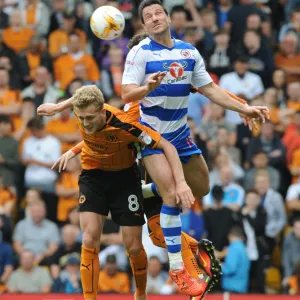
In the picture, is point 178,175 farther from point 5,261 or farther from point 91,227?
point 5,261

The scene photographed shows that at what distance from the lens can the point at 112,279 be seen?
14.8 metres

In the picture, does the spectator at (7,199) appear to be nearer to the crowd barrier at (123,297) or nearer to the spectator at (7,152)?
the spectator at (7,152)

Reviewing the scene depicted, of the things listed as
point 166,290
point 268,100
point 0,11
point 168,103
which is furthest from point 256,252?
point 0,11

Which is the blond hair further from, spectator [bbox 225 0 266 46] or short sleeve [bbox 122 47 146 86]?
spectator [bbox 225 0 266 46]

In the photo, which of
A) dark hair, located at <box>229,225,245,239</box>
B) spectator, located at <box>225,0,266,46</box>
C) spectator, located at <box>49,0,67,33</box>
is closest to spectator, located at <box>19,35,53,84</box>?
spectator, located at <box>49,0,67,33</box>

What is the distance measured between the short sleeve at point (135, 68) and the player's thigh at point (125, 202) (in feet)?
3.13

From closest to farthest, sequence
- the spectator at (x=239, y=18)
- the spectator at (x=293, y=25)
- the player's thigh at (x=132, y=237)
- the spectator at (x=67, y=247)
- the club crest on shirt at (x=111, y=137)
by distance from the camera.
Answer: the club crest on shirt at (x=111, y=137) < the player's thigh at (x=132, y=237) < the spectator at (x=67, y=247) < the spectator at (x=239, y=18) < the spectator at (x=293, y=25)

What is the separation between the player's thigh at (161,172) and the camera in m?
10.5

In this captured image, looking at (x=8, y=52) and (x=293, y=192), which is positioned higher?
(x=8, y=52)

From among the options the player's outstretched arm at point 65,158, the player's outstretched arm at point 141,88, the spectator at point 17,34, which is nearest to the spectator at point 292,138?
the spectator at point 17,34

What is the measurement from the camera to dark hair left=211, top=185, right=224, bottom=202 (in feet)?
50.5

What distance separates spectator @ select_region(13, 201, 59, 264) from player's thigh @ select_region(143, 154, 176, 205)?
208 inches

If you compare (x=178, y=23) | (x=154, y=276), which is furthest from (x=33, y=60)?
(x=154, y=276)

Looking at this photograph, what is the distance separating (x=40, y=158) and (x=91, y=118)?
6.11 m
